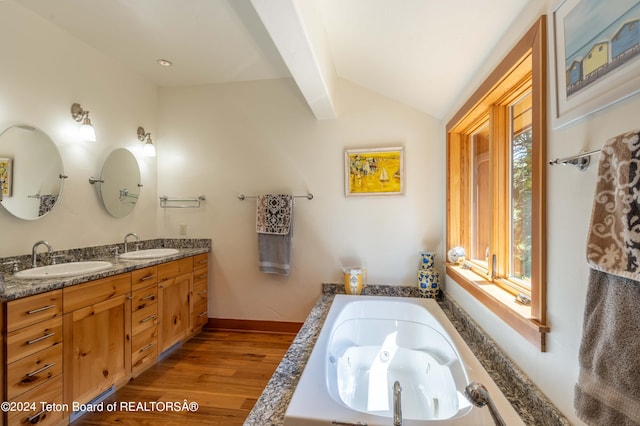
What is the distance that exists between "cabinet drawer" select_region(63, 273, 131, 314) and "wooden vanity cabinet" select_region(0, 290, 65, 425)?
0.05 m

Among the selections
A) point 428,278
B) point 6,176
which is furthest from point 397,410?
point 6,176

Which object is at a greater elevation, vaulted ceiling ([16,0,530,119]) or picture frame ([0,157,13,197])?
vaulted ceiling ([16,0,530,119])

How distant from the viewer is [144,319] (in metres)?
1.98

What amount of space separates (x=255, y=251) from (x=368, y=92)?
1.88 m

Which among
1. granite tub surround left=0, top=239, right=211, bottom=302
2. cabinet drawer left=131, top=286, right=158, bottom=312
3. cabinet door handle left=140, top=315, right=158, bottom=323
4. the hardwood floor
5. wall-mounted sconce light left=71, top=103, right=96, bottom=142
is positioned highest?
wall-mounted sconce light left=71, top=103, right=96, bottom=142

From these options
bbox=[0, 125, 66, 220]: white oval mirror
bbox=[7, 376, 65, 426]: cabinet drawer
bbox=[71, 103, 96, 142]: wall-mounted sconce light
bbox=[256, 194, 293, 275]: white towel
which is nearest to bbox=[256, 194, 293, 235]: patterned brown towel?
bbox=[256, 194, 293, 275]: white towel

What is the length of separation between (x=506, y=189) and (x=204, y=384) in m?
2.34

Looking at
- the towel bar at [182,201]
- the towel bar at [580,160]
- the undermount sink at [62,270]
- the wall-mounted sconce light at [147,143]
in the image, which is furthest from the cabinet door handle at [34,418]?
the towel bar at [580,160]

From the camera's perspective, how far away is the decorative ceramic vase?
7.50 feet

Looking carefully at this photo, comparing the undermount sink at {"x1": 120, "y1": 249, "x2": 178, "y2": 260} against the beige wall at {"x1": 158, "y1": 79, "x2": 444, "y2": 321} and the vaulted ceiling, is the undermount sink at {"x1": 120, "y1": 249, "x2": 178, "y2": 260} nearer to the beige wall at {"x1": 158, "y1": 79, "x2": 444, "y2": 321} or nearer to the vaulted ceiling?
the beige wall at {"x1": 158, "y1": 79, "x2": 444, "y2": 321}

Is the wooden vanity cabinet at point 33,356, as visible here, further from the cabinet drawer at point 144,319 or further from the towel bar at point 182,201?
the towel bar at point 182,201

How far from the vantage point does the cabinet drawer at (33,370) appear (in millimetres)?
1227

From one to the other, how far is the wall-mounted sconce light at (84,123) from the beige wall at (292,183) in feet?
2.61

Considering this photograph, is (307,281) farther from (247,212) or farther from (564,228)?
(564,228)
